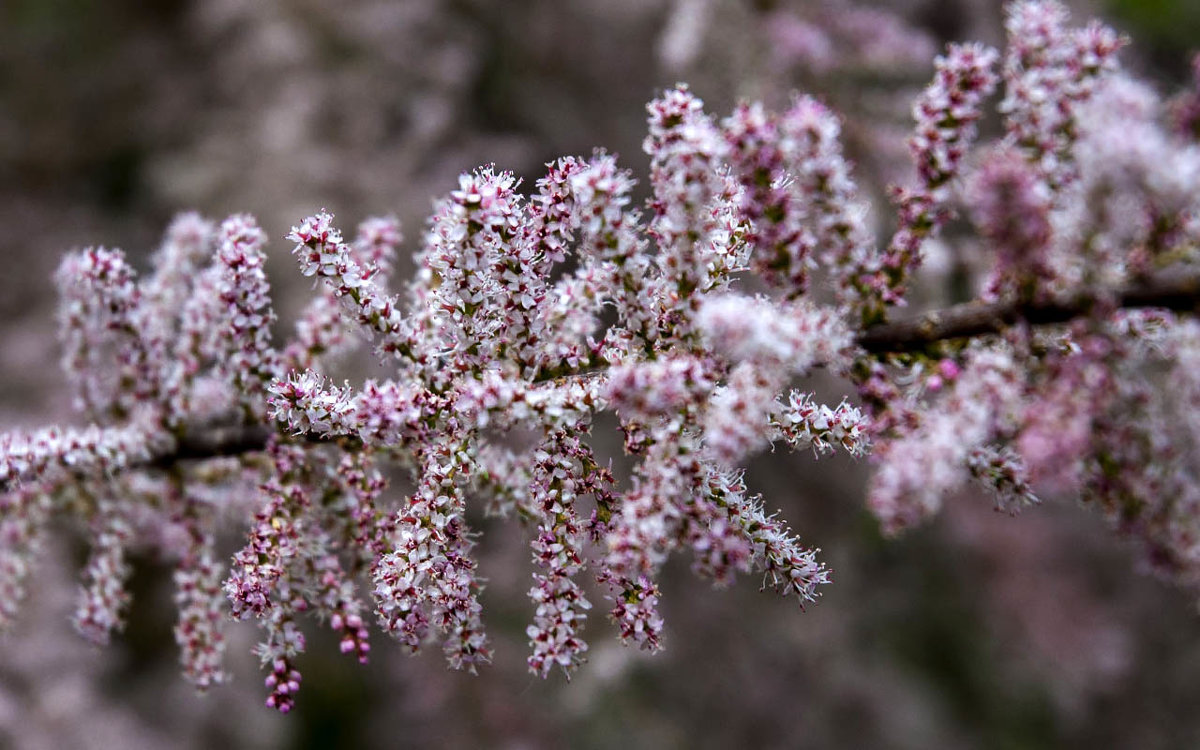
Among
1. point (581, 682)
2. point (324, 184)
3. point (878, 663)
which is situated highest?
point (324, 184)

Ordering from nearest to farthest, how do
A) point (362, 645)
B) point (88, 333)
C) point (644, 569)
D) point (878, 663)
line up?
1. point (644, 569)
2. point (362, 645)
3. point (88, 333)
4. point (878, 663)

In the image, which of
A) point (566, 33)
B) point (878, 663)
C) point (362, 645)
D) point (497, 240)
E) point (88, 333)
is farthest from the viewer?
point (566, 33)

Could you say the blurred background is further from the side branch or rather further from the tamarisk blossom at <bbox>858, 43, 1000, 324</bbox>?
the side branch

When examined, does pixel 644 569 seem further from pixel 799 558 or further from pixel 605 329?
pixel 605 329

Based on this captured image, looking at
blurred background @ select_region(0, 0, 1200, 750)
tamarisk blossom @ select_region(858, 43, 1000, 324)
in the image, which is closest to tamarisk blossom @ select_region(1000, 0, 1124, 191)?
tamarisk blossom @ select_region(858, 43, 1000, 324)

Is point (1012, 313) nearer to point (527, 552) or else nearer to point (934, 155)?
point (934, 155)

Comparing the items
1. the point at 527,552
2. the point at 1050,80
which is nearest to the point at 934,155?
the point at 1050,80

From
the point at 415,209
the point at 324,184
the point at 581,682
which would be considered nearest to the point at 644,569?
the point at 581,682

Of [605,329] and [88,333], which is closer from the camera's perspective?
[605,329]
